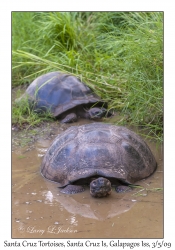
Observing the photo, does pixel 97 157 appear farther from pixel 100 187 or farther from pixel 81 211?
pixel 81 211

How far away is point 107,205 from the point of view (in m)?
3.96

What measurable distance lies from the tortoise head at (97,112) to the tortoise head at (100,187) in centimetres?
234

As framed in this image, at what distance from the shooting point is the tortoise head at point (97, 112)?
20.7ft

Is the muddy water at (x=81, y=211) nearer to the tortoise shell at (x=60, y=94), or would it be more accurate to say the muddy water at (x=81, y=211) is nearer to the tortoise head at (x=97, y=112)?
the tortoise head at (x=97, y=112)

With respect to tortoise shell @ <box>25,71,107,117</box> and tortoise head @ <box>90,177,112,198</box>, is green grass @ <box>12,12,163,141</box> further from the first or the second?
tortoise head @ <box>90,177,112,198</box>

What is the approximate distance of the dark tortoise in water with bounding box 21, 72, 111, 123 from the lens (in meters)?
6.46

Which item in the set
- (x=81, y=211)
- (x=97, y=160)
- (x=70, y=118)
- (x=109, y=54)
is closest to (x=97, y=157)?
(x=97, y=160)

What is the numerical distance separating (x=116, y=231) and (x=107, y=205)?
1.52 feet

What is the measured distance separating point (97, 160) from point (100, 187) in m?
0.30

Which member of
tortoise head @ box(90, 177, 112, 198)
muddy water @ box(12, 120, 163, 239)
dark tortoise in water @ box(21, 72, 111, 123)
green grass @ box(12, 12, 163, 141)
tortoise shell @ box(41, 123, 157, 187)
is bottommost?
muddy water @ box(12, 120, 163, 239)

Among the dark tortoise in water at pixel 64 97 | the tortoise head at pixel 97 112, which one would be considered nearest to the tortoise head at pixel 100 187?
the tortoise head at pixel 97 112

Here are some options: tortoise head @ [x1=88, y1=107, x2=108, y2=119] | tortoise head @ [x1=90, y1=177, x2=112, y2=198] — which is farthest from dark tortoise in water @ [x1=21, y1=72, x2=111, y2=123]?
tortoise head @ [x1=90, y1=177, x2=112, y2=198]

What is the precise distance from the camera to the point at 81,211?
388cm

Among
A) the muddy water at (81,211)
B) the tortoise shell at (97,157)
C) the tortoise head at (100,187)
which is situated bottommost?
the muddy water at (81,211)
